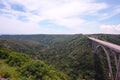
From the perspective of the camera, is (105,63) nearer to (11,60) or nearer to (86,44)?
(86,44)

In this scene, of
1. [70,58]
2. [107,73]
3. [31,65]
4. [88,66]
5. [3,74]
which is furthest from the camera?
[70,58]

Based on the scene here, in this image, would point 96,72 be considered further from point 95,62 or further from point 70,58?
point 70,58

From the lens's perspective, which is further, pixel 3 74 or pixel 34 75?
pixel 34 75

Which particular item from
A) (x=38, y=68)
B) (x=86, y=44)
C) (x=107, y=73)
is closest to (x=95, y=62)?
(x=107, y=73)

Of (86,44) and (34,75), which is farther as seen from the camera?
(86,44)

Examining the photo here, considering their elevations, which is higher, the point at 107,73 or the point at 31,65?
the point at 31,65

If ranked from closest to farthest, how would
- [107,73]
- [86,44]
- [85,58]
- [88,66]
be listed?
[107,73] < [88,66] < [85,58] < [86,44]

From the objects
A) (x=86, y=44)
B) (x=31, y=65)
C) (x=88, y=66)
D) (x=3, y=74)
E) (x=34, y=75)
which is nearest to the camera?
(x=3, y=74)

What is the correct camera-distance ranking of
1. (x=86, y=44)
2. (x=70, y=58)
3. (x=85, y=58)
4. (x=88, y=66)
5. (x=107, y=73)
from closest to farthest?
1. (x=107, y=73)
2. (x=88, y=66)
3. (x=85, y=58)
4. (x=70, y=58)
5. (x=86, y=44)

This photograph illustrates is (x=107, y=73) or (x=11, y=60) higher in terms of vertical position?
(x=11, y=60)

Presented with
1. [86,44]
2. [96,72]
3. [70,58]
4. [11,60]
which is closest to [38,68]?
[11,60]
